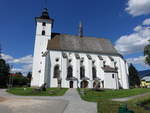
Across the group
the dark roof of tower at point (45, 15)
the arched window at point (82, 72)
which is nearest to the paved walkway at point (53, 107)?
the arched window at point (82, 72)

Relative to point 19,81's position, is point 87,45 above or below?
above

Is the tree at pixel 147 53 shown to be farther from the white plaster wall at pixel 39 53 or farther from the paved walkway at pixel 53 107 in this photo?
the white plaster wall at pixel 39 53

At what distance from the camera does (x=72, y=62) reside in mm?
36094

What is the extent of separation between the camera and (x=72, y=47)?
38.3m

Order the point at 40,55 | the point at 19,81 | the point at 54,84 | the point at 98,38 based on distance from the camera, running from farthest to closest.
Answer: the point at 19,81, the point at 98,38, the point at 40,55, the point at 54,84

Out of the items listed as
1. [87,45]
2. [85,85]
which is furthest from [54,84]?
[87,45]

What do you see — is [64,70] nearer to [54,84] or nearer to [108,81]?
[54,84]

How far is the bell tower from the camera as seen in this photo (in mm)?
34938

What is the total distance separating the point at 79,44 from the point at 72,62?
7287 millimetres

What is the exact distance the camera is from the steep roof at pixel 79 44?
3753 cm

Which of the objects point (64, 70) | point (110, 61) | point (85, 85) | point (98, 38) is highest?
point (98, 38)

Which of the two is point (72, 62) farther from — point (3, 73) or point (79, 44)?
point (3, 73)

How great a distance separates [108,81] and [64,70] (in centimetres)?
1207

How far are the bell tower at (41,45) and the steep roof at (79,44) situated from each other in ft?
8.34
